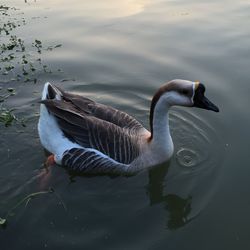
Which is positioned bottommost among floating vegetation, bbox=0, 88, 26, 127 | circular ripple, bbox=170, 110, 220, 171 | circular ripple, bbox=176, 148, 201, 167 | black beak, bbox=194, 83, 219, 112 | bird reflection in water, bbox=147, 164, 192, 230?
bird reflection in water, bbox=147, 164, 192, 230

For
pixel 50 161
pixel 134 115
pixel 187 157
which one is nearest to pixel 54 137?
pixel 50 161

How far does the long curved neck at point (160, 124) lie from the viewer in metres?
6.12


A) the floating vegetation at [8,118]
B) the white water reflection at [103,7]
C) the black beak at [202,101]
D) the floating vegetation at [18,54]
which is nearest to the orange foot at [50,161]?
the floating vegetation at [8,118]

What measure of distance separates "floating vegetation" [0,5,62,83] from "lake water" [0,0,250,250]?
0.10 ft

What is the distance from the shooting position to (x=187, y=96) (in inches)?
230

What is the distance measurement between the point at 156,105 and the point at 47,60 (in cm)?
424

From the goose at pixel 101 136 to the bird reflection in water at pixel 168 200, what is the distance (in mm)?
160

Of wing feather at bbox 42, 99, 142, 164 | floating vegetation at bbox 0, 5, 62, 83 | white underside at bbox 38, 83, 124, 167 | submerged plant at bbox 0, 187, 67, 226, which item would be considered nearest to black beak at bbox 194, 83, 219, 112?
wing feather at bbox 42, 99, 142, 164

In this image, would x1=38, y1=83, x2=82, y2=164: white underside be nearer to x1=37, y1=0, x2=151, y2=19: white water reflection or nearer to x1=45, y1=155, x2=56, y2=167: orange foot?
x1=45, y1=155, x2=56, y2=167: orange foot

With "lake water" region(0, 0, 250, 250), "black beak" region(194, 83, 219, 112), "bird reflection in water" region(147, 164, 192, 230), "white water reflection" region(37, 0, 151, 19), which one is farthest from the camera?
"white water reflection" region(37, 0, 151, 19)

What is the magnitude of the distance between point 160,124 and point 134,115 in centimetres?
159

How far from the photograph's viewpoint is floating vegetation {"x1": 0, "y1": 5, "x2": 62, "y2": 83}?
29.4 ft

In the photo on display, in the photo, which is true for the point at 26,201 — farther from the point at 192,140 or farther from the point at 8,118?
the point at 192,140

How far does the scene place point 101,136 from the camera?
6188 millimetres
